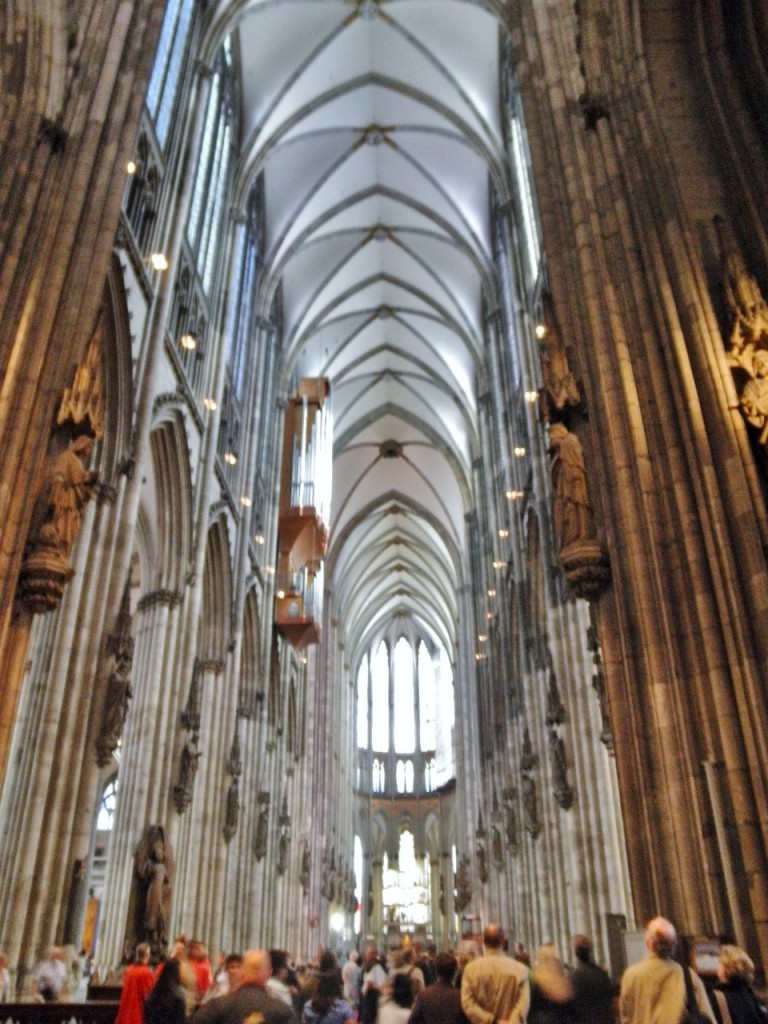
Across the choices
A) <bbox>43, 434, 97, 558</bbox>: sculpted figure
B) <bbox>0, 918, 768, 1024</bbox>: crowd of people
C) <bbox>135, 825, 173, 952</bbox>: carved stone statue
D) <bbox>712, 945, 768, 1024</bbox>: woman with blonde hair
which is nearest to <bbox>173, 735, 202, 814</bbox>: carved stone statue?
<bbox>135, 825, 173, 952</bbox>: carved stone statue

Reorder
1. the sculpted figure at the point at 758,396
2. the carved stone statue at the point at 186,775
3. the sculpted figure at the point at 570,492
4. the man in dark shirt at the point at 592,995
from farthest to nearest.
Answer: the carved stone statue at the point at 186,775, the sculpted figure at the point at 570,492, the sculpted figure at the point at 758,396, the man in dark shirt at the point at 592,995

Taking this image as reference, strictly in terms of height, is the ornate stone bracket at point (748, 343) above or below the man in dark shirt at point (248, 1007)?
above

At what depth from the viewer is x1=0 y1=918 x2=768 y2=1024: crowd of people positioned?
434 cm

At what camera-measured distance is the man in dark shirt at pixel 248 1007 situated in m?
4.04

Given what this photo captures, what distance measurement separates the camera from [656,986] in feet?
15.0

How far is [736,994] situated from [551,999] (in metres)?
1.05

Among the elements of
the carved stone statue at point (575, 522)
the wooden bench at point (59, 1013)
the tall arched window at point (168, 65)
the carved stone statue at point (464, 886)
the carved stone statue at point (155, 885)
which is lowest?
the wooden bench at point (59, 1013)

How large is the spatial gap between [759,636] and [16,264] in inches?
360

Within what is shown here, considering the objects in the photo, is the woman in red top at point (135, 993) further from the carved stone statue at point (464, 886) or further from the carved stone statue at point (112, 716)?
the carved stone statue at point (464, 886)

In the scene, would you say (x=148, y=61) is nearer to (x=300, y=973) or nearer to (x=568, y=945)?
(x=300, y=973)

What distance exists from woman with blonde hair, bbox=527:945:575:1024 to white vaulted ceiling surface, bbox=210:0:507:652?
19.1m

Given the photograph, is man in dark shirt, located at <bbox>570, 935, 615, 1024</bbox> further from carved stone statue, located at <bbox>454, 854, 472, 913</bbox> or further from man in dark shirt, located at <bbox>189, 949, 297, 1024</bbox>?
carved stone statue, located at <bbox>454, 854, 472, 913</bbox>

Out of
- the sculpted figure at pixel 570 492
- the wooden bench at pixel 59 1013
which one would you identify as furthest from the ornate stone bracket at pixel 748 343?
the wooden bench at pixel 59 1013

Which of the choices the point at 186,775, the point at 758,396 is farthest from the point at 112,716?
the point at 758,396
